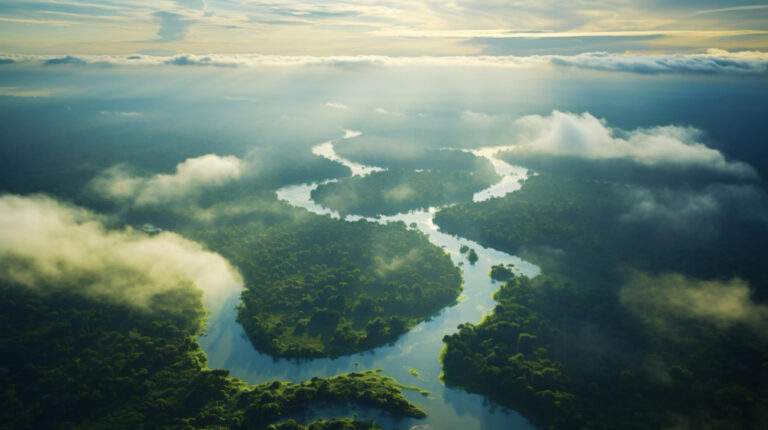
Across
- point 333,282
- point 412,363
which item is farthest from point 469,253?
point 412,363

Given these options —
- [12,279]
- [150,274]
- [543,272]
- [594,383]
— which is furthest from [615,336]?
[12,279]

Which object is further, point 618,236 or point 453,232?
point 453,232

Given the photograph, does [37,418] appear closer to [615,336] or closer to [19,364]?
[19,364]

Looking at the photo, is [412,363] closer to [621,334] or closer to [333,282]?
[333,282]

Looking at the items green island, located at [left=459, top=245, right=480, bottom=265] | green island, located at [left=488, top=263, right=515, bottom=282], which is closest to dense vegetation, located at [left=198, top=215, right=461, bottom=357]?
green island, located at [left=459, top=245, right=480, bottom=265]

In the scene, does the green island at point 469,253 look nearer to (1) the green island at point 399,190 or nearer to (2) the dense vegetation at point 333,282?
(2) the dense vegetation at point 333,282

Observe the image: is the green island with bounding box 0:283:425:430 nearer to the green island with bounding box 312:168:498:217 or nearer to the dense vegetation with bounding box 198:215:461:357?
the dense vegetation with bounding box 198:215:461:357
